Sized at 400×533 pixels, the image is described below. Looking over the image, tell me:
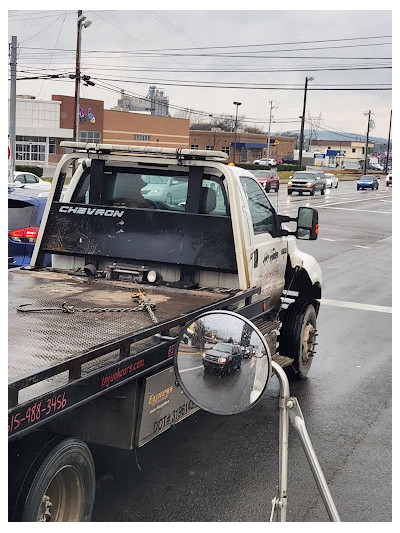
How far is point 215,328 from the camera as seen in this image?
114 inches

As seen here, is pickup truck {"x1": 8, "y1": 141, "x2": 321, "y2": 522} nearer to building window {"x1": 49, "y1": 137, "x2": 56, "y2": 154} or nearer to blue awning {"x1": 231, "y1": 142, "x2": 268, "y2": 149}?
building window {"x1": 49, "y1": 137, "x2": 56, "y2": 154}

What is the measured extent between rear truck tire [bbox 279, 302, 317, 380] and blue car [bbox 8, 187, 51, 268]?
176 inches

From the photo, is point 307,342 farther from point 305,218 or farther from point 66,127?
point 66,127

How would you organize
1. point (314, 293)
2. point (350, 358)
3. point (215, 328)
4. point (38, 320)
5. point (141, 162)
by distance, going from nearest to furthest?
point (215, 328)
point (38, 320)
point (141, 162)
point (314, 293)
point (350, 358)

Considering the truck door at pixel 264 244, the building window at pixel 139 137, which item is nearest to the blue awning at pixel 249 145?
the building window at pixel 139 137

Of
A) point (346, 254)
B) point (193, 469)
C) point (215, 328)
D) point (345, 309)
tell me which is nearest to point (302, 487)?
point (193, 469)

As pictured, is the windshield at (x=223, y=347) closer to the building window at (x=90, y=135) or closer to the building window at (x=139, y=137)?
the building window at (x=90, y=135)

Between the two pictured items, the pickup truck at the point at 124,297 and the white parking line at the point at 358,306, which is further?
→ the white parking line at the point at 358,306

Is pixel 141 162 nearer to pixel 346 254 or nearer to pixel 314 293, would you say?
pixel 314 293

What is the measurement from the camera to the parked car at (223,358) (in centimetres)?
285

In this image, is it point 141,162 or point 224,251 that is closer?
point 224,251

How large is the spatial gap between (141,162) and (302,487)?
3132 mm

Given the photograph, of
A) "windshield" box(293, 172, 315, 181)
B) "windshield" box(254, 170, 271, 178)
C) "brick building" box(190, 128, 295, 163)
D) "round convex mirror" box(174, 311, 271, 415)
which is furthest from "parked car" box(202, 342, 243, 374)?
"brick building" box(190, 128, 295, 163)

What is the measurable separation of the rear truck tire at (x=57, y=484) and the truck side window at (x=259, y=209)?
3.35m
